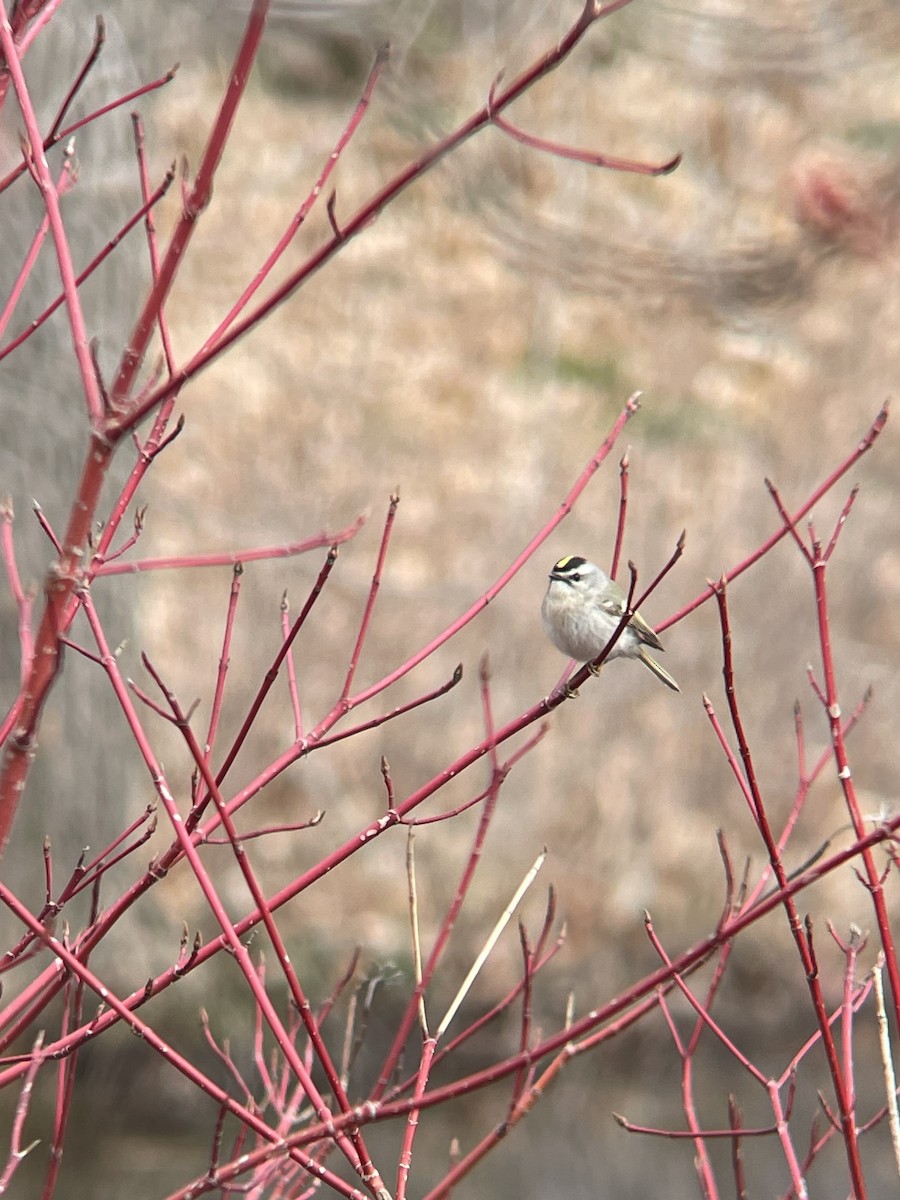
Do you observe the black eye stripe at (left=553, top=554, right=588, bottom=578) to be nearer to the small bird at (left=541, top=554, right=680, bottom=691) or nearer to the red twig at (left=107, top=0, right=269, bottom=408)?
the small bird at (left=541, top=554, right=680, bottom=691)

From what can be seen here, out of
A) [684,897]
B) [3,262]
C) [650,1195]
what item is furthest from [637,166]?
[684,897]

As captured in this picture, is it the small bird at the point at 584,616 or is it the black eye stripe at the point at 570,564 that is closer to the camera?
the small bird at the point at 584,616

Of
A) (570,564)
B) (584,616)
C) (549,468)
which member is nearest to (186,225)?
(584,616)

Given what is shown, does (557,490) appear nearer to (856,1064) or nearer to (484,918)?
(484,918)

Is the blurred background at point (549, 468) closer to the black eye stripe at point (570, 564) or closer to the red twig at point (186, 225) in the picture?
the black eye stripe at point (570, 564)

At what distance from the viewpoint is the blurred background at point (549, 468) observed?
5.73 m

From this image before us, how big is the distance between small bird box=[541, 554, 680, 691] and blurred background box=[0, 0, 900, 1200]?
2746mm

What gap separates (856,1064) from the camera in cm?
578

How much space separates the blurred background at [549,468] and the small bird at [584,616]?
2.75 metres

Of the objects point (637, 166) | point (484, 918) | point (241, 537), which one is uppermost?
point (241, 537)

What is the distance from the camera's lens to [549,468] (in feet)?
21.1

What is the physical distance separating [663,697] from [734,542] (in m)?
0.84

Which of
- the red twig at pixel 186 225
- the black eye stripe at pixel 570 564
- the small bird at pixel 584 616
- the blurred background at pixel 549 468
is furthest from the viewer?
the blurred background at pixel 549 468

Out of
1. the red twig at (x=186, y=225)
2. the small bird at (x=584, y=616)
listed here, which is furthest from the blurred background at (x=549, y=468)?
the red twig at (x=186, y=225)
